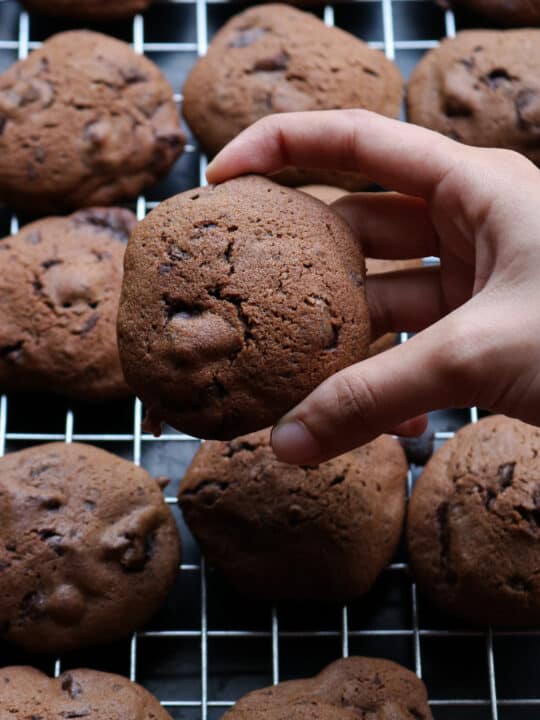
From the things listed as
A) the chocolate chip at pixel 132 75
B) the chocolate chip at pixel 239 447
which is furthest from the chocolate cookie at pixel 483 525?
the chocolate chip at pixel 132 75

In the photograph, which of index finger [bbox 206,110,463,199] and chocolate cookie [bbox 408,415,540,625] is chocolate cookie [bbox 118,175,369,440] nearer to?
index finger [bbox 206,110,463,199]

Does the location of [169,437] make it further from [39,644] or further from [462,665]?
[462,665]

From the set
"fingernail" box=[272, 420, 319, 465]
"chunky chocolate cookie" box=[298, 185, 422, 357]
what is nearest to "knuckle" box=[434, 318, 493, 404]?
"fingernail" box=[272, 420, 319, 465]

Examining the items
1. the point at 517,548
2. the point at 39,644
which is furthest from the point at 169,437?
the point at 517,548

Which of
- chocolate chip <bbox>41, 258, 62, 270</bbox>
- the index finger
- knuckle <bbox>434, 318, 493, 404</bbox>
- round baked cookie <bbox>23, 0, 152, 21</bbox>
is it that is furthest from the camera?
round baked cookie <bbox>23, 0, 152, 21</bbox>

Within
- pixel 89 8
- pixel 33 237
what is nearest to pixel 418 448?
pixel 33 237
